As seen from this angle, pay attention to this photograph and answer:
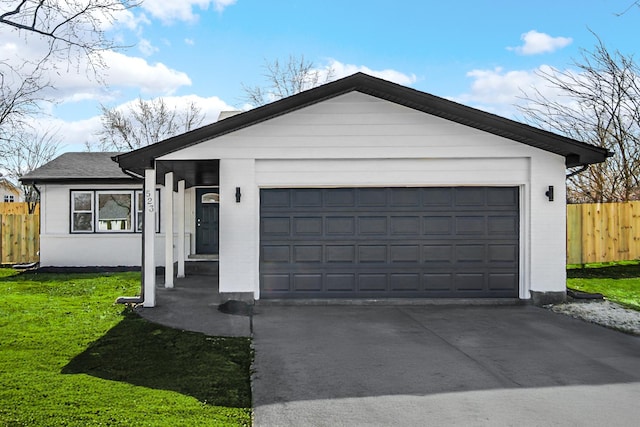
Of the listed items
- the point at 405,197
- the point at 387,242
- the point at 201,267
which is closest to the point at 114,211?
the point at 201,267

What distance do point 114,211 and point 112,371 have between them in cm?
1119

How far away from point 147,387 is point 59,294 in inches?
292

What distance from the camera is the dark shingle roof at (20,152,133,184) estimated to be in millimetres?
15562

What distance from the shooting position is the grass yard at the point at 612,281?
11594mm

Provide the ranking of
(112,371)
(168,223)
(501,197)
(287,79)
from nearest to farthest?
(112,371)
(501,197)
(168,223)
(287,79)

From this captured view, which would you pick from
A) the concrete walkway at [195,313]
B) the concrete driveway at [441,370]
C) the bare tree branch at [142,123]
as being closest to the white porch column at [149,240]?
the concrete walkway at [195,313]

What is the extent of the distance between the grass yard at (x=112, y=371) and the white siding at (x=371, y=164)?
8.82 feet

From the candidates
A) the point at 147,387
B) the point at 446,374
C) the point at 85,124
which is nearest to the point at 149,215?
the point at 147,387

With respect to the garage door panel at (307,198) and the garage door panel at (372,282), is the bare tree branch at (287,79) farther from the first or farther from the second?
the garage door panel at (372,282)

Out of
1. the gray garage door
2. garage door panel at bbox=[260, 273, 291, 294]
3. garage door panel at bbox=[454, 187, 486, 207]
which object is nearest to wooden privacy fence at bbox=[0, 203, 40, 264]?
garage door panel at bbox=[260, 273, 291, 294]

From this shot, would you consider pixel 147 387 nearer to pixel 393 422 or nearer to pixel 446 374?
pixel 393 422

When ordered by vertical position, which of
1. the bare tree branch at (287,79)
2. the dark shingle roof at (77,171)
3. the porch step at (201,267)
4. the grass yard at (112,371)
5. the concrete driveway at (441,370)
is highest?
the bare tree branch at (287,79)

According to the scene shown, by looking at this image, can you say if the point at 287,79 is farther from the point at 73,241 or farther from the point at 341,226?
the point at 341,226

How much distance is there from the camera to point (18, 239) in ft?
59.7
